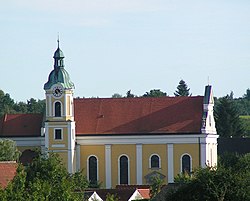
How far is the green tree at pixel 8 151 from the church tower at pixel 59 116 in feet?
8.61

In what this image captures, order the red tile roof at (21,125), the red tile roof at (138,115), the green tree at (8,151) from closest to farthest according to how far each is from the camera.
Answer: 1. the green tree at (8,151)
2. the red tile roof at (138,115)
3. the red tile roof at (21,125)

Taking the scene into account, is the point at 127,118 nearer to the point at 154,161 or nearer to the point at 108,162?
the point at 108,162

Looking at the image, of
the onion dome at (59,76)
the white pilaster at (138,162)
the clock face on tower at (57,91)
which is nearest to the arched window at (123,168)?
the white pilaster at (138,162)

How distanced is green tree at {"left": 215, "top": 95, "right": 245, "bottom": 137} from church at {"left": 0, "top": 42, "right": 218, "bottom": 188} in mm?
30049

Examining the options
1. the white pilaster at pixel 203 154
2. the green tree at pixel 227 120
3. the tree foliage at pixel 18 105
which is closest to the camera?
the white pilaster at pixel 203 154

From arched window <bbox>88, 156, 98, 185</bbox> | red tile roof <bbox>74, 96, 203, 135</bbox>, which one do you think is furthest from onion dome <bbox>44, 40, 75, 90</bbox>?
arched window <bbox>88, 156, 98, 185</bbox>

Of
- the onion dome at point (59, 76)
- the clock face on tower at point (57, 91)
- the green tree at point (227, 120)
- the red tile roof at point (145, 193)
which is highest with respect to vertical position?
the green tree at point (227, 120)

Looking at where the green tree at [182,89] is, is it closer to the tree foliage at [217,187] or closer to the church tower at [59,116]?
the church tower at [59,116]

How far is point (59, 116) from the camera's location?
321 ft

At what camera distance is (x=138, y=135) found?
98.4m

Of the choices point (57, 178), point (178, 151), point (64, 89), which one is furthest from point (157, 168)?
point (57, 178)

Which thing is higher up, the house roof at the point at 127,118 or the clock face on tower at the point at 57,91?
the clock face on tower at the point at 57,91

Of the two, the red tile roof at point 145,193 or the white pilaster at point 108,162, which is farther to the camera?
the white pilaster at point 108,162

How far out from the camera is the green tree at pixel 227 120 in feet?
428
